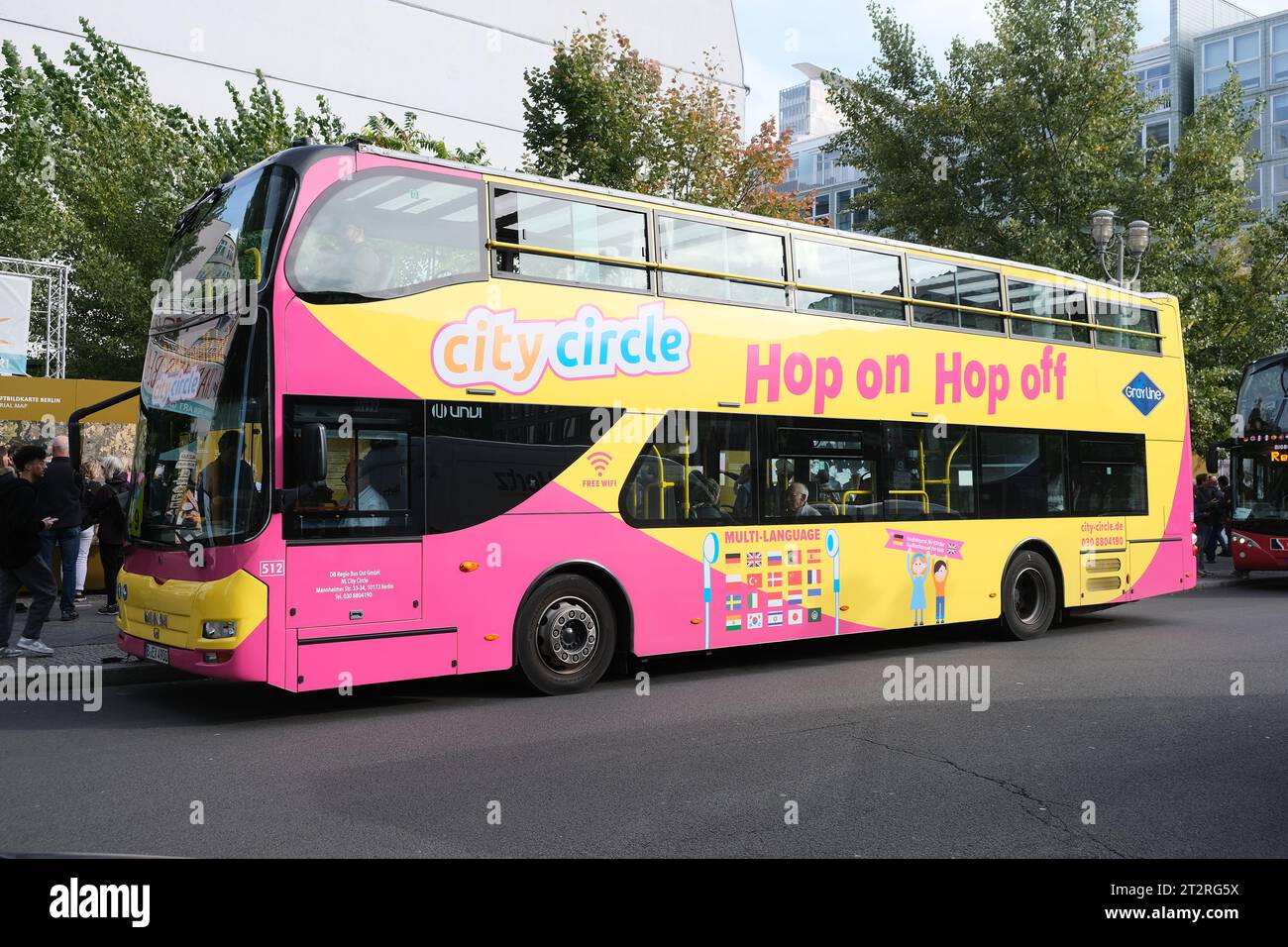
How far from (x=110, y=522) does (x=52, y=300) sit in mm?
7861

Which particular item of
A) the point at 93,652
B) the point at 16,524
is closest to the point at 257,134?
the point at 16,524

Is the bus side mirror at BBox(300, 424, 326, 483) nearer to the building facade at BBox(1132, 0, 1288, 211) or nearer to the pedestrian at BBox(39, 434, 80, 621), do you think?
the pedestrian at BBox(39, 434, 80, 621)

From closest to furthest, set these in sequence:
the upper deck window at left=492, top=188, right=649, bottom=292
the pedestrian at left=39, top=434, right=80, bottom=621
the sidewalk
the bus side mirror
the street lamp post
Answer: the bus side mirror < the upper deck window at left=492, top=188, right=649, bottom=292 < the sidewalk < the pedestrian at left=39, top=434, right=80, bottom=621 < the street lamp post

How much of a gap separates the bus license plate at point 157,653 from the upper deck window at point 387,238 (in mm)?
2671

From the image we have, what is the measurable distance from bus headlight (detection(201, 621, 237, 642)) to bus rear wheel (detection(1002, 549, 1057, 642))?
833 centimetres

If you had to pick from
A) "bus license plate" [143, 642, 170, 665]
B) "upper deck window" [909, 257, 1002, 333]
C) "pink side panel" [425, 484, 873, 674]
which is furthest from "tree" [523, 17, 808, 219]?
"bus license plate" [143, 642, 170, 665]

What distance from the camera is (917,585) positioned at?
1147cm

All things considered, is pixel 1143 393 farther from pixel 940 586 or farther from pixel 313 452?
pixel 313 452

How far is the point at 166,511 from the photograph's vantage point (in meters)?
8.14

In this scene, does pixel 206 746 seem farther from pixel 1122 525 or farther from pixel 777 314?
pixel 1122 525

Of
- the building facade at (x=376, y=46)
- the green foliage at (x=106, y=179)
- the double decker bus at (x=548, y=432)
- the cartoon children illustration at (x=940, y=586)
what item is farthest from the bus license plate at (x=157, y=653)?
the building facade at (x=376, y=46)

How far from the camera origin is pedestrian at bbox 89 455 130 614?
13.5 meters

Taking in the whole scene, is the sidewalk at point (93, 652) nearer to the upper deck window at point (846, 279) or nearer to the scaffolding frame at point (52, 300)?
the scaffolding frame at point (52, 300)

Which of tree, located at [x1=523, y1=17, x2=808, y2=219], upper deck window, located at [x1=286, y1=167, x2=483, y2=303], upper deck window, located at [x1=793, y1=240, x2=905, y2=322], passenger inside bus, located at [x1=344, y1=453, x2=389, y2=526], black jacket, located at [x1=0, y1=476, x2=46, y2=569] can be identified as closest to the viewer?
upper deck window, located at [x1=286, y1=167, x2=483, y2=303]
